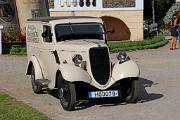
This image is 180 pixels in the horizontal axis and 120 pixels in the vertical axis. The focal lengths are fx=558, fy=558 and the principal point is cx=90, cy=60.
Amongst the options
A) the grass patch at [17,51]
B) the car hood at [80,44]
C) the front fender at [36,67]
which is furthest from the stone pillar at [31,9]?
the car hood at [80,44]

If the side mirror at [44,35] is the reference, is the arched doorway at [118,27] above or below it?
below

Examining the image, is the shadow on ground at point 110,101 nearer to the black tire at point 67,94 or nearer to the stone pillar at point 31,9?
the black tire at point 67,94

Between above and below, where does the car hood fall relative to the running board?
above

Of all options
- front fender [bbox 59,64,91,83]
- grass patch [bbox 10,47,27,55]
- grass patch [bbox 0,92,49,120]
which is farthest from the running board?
grass patch [bbox 10,47,27,55]

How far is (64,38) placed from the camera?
39.9 feet

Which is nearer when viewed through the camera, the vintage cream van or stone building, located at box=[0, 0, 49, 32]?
the vintage cream van

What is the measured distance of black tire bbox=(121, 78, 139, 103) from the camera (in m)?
11.5

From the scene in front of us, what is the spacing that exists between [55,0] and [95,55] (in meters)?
16.6

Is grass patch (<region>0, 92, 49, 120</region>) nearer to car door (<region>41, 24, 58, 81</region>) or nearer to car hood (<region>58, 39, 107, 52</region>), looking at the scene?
car door (<region>41, 24, 58, 81</region>)

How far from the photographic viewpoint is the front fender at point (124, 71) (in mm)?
11296

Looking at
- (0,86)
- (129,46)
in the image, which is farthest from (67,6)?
(0,86)

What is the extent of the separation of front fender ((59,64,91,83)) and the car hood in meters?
0.48

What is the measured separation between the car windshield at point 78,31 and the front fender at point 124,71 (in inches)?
42.4

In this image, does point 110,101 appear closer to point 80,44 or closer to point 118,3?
point 80,44
